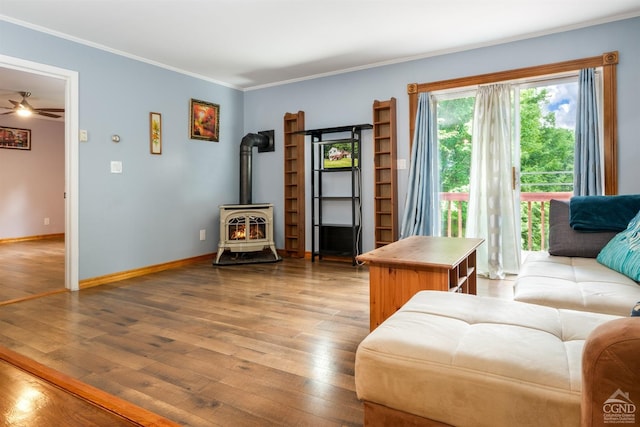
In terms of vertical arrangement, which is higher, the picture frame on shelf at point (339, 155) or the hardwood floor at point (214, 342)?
the picture frame on shelf at point (339, 155)

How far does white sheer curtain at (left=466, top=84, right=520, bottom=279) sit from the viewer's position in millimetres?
3918

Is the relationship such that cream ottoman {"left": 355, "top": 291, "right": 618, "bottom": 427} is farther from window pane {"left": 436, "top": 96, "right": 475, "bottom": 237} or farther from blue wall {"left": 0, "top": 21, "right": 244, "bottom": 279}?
blue wall {"left": 0, "top": 21, "right": 244, "bottom": 279}

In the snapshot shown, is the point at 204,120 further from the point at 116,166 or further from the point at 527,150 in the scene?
the point at 527,150

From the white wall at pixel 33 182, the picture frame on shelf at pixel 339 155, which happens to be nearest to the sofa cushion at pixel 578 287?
the picture frame on shelf at pixel 339 155

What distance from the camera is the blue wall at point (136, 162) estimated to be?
3.76 metres

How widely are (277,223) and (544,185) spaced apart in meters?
3.37

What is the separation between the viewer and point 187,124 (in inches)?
191

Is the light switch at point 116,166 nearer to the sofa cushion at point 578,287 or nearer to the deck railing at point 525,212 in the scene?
the deck railing at point 525,212

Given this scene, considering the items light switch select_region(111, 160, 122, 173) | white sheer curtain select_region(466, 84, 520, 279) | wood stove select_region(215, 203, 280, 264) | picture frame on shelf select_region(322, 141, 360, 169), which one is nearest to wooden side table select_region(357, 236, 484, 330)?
white sheer curtain select_region(466, 84, 520, 279)

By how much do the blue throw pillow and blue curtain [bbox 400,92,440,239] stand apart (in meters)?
1.98

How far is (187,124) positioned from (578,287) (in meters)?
4.45

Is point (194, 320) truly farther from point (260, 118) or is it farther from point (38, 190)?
point (38, 190)

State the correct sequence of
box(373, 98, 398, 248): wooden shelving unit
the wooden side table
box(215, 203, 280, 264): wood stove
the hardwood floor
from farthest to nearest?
box(215, 203, 280, 264): wood stove, box(373, 98, 398, 248): wooden shelving unit, the wooden side table, the hardwood floor

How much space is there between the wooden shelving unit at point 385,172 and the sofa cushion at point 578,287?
90.1 inches
